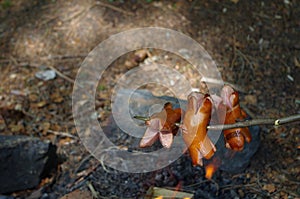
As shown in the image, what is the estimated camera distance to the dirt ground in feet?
6.91

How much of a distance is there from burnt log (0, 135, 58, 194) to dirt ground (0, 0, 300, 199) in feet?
0.22

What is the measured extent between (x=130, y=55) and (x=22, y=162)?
948 millimetres

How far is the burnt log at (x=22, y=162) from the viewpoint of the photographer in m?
2.06

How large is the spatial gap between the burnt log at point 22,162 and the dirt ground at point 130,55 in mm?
68

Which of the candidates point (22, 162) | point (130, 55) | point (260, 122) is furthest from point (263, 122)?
point (130, 55)

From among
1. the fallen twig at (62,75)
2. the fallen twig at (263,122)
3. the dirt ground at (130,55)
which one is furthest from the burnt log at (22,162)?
the fallen twig at (263,122)

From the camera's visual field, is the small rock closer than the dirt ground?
No

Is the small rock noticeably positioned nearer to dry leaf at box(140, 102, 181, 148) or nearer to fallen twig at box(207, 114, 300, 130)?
dry leaf at box(140, 102, 181, 148)

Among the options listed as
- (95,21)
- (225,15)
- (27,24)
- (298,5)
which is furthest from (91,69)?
(298,5)

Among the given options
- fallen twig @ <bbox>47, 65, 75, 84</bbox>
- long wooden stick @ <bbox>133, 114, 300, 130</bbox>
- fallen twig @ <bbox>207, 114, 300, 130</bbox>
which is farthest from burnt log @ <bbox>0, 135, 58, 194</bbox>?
fallen twig @ <bbox>207, 114, 300, 130</bbox>

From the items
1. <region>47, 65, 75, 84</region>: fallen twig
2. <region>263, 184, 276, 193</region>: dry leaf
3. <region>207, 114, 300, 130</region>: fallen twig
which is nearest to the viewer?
<region>207, 114, 300, 130</region>: fallen twig

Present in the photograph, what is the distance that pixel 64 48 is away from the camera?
2.81m

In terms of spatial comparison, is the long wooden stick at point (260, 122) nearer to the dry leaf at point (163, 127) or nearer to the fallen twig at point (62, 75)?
the dry leaf at point (163, 127)

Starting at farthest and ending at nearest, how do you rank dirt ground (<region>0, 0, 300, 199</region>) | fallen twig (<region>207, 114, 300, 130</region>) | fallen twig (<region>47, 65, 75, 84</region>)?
fallen twig (<region>47, 65, 75, 84</region>) < dirt ground (<region>0, 0, 300, 199</region>) < fallen twig (<region>207, 114, 300, 130</region>)
